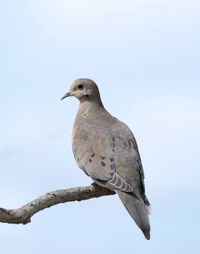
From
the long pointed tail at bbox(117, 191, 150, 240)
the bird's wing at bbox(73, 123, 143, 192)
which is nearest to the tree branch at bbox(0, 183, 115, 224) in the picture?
the bird's wing at bbox(73, 123, 143, 192)

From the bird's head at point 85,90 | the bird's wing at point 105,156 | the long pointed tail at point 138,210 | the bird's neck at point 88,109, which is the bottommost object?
the long pointed tail at point 138,210

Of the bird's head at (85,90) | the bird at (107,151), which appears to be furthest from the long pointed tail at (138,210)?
the bird's head at (85,90)

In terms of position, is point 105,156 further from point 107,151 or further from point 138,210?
point 138,210

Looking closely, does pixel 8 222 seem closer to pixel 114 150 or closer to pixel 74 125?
pixel 114 150

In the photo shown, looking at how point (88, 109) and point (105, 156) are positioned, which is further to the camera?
point (88, 109)

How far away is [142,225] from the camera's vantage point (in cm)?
569

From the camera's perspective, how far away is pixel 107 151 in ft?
21.3

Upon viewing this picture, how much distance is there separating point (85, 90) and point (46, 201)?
2.56m

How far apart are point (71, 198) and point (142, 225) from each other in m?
0.82

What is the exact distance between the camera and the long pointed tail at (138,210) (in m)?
5.67

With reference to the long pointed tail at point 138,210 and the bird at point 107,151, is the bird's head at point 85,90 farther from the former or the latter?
the long pointed tail at point 138,210

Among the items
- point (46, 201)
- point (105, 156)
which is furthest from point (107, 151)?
point (46, 201)

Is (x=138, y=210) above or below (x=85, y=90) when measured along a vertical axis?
below

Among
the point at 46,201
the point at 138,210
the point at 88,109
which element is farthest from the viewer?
the point at 88,109
